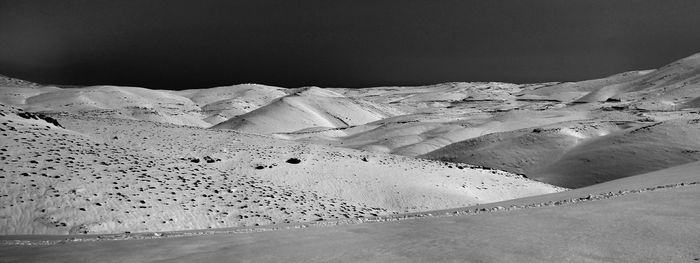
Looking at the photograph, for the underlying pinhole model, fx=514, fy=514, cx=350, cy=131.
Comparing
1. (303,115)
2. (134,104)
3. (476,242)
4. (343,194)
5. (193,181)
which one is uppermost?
(134,104)

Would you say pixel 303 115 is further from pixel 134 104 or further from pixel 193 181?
pixel 193 181

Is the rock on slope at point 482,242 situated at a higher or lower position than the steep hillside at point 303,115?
higher

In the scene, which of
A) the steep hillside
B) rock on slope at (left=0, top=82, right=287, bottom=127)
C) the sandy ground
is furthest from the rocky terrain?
rock on slope at (left=0, top=82, right=287, bottom=127)

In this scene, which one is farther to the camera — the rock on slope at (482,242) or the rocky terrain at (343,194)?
the rocky terrain at (343,194)

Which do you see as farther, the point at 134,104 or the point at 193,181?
the point at 134,104

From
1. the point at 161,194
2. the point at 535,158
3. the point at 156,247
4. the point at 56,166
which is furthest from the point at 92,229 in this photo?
the point at 535,158

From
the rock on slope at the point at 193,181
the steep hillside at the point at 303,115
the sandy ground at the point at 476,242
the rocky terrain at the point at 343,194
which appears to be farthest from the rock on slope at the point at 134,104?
the sandy ground at the point at 476,242

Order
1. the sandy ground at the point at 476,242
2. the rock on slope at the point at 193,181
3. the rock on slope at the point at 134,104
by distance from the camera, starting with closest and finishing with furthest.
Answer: the sandy ground at the point at 476,242, the rock on slope at the point at 193,181, the rock on slope at the point at 134,104

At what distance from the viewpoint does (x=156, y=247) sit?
25.5 feet

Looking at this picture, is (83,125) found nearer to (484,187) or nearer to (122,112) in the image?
(484,187)

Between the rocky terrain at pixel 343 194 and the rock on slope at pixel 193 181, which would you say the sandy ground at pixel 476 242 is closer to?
the rocky terrain at pixel 343 194

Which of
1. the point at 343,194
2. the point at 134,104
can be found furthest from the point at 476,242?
the point at 134,104

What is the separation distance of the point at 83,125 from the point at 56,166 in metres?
12.5

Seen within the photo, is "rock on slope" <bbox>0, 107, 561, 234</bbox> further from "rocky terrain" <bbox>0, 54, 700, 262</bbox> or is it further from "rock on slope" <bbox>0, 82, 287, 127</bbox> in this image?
"rock on slope" <bbox>0, 82, 287, 127</bbox>
